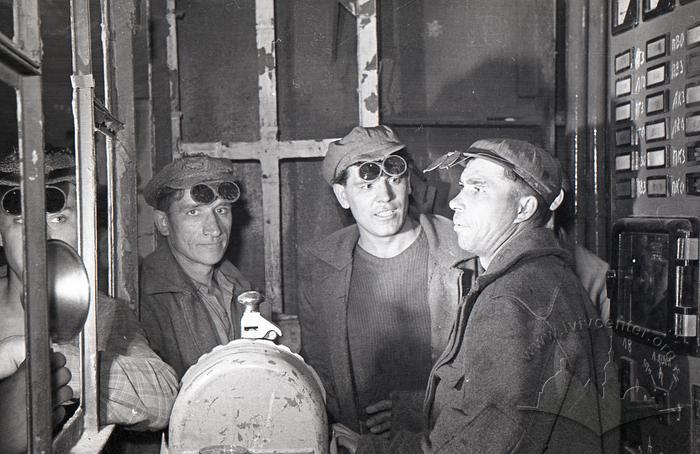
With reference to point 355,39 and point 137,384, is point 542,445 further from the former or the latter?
point 355,39

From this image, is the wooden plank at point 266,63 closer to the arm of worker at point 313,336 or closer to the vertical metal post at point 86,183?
the arm of worker at point 313,336

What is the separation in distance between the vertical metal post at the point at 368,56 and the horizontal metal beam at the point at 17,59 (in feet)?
4.65

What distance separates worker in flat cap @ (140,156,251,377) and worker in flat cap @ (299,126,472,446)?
349 millimetres

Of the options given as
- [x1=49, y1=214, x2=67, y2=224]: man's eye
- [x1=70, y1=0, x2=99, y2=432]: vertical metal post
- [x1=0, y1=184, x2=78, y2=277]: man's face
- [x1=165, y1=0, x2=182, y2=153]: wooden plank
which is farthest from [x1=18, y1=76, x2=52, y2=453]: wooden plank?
[x1=165, y1=0, x2=182, y2=153]: wooden plank

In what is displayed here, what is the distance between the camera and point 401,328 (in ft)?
7.08

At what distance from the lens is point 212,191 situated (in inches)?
81.0

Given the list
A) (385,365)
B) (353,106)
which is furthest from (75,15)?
(385,365)

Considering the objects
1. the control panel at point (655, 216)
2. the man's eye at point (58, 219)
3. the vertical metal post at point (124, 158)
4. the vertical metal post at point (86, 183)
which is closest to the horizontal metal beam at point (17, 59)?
the vertical metal post at point (86, 183)

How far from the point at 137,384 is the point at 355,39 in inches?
62.4

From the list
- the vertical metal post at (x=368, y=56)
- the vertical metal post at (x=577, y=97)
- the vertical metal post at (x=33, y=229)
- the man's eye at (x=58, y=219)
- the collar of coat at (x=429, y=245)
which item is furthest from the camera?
the vertical metal post at (x=577, y=97)

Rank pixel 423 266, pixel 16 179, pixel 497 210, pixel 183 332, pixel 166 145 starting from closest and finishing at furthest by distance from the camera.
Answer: pixel 16 179 → pixel 497 210 → pixel 183 332 → pixel 423 266 → pixel 166 145

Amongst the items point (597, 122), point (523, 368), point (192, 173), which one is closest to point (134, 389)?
A: point (192, 173)

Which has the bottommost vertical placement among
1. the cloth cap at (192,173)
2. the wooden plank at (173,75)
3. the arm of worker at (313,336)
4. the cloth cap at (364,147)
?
the arm of worker at (313,336)

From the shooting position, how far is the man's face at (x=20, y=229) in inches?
51.2
